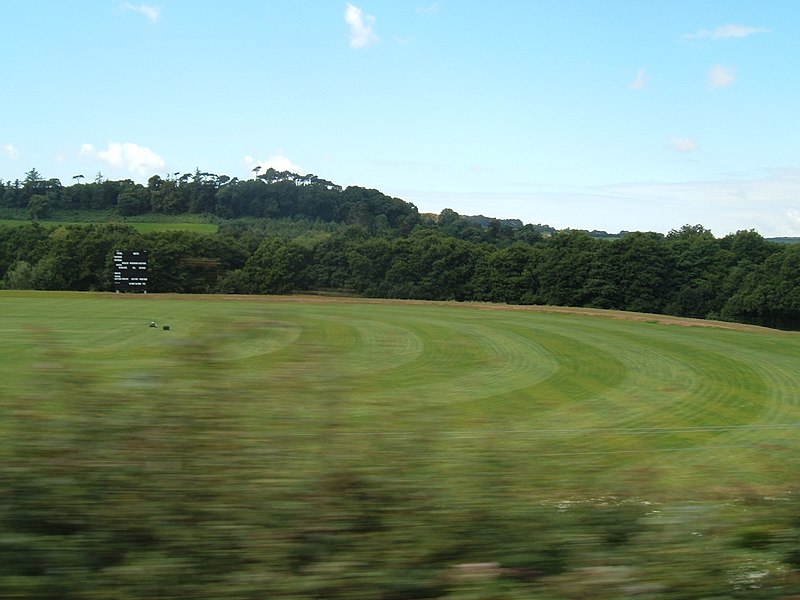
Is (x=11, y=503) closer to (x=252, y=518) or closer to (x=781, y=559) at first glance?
(x=252, y=518)

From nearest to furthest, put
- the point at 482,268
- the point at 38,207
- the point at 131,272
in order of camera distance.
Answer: the point at 131,272 < the point at 482,268 < the point at 38,207

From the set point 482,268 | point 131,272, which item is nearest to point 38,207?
point 131,272

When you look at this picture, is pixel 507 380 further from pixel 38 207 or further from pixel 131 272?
pixel 38 207

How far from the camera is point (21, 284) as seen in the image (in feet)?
218

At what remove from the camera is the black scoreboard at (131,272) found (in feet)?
182

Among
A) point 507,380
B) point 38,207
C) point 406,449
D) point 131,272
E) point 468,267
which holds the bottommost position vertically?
point 507,380

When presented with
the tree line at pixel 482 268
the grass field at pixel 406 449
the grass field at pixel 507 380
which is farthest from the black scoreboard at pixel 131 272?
the grass field at pixel 406 449

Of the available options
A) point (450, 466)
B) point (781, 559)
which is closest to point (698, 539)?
point (781, 559)

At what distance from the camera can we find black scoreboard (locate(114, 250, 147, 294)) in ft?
182

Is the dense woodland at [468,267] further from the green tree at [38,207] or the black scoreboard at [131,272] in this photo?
the green tree at [38,207]

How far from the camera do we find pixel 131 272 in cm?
5606

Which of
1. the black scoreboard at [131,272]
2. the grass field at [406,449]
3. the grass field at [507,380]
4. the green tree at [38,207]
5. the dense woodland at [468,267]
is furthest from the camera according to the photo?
the green tree at [38,207]

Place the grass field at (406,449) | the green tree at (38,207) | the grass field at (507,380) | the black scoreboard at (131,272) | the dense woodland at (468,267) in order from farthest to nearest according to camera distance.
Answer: the green tree at (38,207) → the dense woodland at (468,267) → the black scoreboard at (131,272) → the grass field at (507,380) → the grass field at (406,449)

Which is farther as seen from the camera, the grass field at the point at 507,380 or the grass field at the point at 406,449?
the grass field at the point at 507,380
